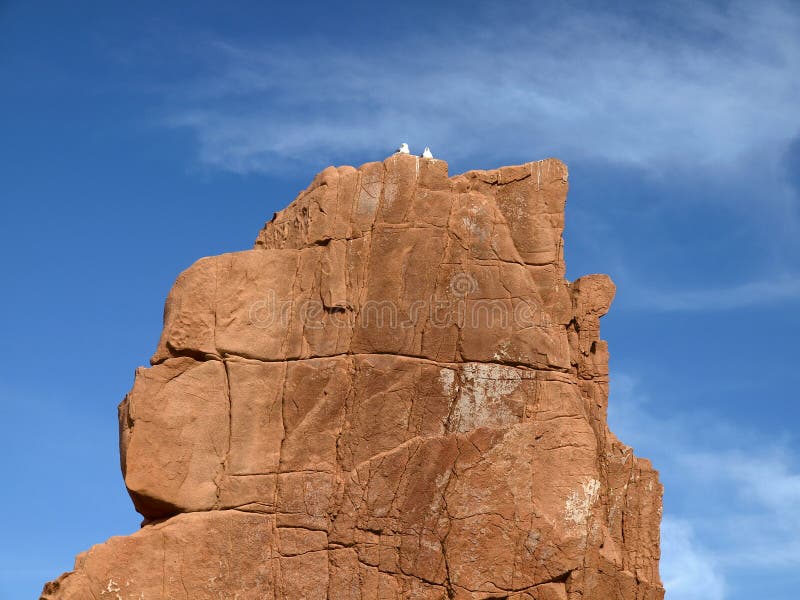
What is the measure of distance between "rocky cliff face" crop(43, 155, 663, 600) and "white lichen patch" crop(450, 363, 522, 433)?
1.1 inches

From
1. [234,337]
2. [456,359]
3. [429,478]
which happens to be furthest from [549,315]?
[234,337]

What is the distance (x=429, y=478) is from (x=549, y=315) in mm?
3581

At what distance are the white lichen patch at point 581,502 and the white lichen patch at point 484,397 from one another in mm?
1604

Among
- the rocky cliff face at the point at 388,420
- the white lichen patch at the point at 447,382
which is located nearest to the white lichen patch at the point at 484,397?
the rocky cliff face at the point at 388,420

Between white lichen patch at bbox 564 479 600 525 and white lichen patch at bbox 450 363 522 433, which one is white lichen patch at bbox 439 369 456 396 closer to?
white lichen patch at bbox 450 363 522 433

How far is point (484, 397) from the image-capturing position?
1057 inches

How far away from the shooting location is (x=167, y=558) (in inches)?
1038

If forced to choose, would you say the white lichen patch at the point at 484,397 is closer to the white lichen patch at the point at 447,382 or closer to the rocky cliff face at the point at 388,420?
the rocky cliff face at the point at 388,420

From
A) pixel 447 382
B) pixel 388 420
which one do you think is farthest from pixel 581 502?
pixel 388 420

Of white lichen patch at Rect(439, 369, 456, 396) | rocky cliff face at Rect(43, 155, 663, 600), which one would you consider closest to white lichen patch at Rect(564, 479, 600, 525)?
rocky cliff face at Rect(43, 155, 663, 600)

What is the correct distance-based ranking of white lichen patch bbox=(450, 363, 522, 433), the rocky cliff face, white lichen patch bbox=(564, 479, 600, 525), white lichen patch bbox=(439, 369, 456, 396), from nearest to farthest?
the rocky cliff face, white lichen patch bbox=(564, 479, 600, 525), white lichen patch bbox=(450, 363, 522, 433), white lichen patch bbox=(439, 369, 456, 396)

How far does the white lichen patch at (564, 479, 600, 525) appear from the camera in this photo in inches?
1040

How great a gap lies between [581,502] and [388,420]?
11.6 feet

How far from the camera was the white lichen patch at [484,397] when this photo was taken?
87.8ft
